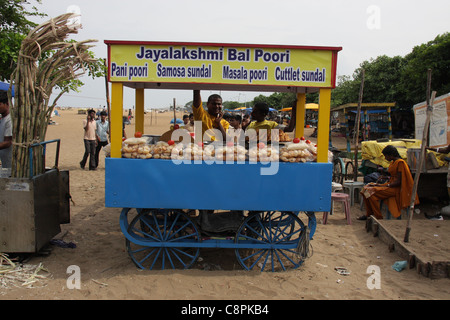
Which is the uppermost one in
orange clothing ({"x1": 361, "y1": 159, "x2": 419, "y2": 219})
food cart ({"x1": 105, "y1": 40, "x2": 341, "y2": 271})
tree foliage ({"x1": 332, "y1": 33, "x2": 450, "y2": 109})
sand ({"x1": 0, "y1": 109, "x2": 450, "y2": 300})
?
tree foliage ({"x1": 332, "y1": 33, "x2": 450, "y2": 109})

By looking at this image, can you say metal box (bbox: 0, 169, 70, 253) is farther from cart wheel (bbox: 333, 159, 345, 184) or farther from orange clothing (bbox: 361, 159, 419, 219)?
cart wheel (bbox: 333, 159, 345, 184)

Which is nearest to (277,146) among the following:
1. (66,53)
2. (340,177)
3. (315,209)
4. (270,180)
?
(270,180)

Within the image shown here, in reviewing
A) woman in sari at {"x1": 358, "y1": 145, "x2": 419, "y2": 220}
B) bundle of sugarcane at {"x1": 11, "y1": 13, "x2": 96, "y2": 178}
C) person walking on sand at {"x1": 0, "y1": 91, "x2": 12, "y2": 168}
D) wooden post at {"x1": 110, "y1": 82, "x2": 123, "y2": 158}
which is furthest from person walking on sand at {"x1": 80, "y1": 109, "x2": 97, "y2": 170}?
woman in sari at {"x1": 358, "y1": 145, "x2": 419, "y2": 220}

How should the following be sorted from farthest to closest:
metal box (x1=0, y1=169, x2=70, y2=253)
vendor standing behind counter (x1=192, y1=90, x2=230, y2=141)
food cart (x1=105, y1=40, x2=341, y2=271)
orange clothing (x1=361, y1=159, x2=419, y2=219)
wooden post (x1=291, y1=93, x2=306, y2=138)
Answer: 1. orange clothing (x1=361, y1=159, x2=419, y2=219)
2. wooden post (x1=291, y1=93, x2=306, y2=138)
3. vendor standing behind counter (x1=192, y1=90, x2=230, y2=141)
4. metal box (x1=0, y1=169, x2=70, y2=253)
5. food cart (x1=105, y1=40, x2=341, y2=271)

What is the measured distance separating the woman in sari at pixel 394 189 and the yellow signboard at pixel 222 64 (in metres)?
3.07

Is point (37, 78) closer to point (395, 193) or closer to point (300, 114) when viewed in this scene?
point (300, 114)

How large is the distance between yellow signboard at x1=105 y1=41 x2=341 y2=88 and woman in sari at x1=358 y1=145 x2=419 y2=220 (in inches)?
121

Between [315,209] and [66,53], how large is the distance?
3.53m

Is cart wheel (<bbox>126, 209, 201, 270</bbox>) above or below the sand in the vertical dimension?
above

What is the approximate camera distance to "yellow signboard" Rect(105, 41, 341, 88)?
3697mm

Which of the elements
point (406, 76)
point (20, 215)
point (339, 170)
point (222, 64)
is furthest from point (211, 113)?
point (406, 76)

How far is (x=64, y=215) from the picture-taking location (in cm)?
487

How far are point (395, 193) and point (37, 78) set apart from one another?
581 centimetres

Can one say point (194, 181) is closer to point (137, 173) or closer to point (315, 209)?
point (137, 173)
